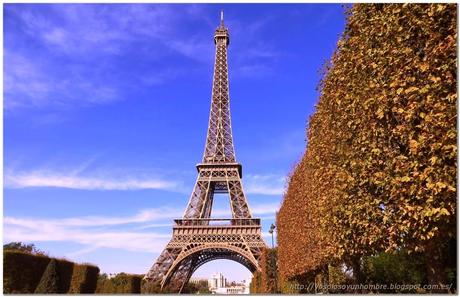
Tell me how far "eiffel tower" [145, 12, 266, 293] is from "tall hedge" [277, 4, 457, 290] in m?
34.6

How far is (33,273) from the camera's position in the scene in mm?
22234

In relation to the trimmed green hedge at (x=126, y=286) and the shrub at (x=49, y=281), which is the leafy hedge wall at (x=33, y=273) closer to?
the shrub at (x=49, y=281)

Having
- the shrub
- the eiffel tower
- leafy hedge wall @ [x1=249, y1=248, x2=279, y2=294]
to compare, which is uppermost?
the eiffel tower

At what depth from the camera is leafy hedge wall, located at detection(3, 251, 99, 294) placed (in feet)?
66.9

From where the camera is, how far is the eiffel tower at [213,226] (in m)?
49.8

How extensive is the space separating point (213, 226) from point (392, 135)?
43777 mm

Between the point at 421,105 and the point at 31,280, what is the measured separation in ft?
65.2

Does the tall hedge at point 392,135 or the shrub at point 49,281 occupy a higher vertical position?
the tall hedge at point 392,135

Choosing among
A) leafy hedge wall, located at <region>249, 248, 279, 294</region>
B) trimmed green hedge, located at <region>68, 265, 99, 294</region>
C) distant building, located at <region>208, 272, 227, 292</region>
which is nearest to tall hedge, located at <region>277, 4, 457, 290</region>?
trimmed green hedge, located at <region>68, 265, 99, 294</region>

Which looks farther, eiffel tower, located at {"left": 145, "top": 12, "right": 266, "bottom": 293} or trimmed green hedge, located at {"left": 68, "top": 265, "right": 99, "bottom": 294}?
eiffel tower, located at {"left": 145, "top": 12, "right": 266, "bottom": 293}

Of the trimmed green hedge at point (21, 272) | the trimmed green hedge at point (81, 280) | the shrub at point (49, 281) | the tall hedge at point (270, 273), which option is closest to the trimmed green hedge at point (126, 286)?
the tall hedge at point (270, 273)

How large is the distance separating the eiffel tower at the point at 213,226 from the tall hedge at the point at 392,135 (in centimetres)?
3464

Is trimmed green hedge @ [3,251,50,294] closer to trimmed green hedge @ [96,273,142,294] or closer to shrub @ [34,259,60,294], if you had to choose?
shrub @ [34,259,60,294]

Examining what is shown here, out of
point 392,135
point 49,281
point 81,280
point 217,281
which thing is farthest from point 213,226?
point 217,281
